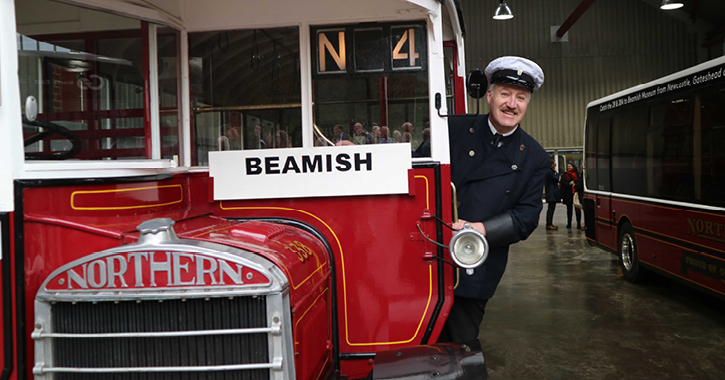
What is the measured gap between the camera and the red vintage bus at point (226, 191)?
1.91 meters

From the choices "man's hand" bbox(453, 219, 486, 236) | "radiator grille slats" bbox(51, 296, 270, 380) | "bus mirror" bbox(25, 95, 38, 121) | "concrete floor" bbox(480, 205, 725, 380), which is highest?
"bus mirror" bbox(25, 95, 38, 121)

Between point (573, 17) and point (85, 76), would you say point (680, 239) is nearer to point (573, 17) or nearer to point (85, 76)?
point (85, 76)

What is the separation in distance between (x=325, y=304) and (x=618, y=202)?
21.9ft

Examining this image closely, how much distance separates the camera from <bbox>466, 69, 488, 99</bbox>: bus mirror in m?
2.59

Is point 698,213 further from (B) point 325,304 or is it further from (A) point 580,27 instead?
(A) point 580,27

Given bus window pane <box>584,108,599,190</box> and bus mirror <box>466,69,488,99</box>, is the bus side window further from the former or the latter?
bus mirror <box>466,69,488,99</box>

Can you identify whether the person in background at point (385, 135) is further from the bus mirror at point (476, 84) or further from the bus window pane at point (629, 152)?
the bus window pane at point (629, 152)

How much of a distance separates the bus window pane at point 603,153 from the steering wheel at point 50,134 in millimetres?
7745

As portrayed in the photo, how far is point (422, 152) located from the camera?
107 inches

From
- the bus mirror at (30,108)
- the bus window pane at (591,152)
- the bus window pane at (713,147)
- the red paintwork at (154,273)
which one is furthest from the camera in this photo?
the bus window pane at (591,152)

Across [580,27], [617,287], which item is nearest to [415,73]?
[617,287]

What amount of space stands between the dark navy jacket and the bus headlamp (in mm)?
343

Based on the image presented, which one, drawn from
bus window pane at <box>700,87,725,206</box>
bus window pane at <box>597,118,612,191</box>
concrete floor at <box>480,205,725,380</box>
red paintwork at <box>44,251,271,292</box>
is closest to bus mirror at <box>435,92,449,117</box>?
red paintwork at <box>44,251,271,292</box>

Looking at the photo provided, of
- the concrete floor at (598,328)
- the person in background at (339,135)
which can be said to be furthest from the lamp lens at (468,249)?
the concrete floor at (598,328)
